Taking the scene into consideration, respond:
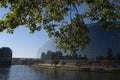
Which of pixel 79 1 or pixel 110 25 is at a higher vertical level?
pixel 79 1

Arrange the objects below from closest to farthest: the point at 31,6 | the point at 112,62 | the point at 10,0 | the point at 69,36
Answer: the point at 10,0 < the point at 31,6 < the point at 69,36 < the point at 112,62

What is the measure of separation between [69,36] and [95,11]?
2167 mm

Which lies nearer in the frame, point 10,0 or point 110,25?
point 10,0

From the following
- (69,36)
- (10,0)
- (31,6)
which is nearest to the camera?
(10,0)

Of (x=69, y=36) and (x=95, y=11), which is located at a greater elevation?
(x=95, y=11)

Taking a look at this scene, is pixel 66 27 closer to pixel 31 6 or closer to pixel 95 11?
pixel 95 11

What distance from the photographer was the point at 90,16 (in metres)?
15.7

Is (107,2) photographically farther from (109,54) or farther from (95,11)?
(109,54)

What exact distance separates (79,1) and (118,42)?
184 metres

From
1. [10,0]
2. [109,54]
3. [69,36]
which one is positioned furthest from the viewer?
[109,54]

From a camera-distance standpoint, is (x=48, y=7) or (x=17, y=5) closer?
(x=17, y=5)

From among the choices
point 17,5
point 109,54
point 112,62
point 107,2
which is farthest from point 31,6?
point 109,54

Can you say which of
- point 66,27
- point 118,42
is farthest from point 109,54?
point 66,27

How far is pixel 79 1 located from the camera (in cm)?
1518
